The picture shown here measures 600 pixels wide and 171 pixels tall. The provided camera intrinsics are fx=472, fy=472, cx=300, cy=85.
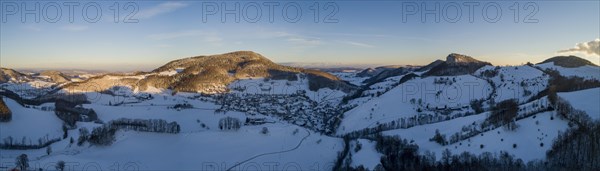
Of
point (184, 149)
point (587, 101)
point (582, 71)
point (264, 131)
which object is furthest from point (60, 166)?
point (582, 71)

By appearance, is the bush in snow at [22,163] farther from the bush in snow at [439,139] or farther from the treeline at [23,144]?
the bush in snow at [439,139]

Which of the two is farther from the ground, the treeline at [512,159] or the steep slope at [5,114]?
the steep slope at [5,114]

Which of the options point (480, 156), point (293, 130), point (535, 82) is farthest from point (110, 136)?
point (535, 82)

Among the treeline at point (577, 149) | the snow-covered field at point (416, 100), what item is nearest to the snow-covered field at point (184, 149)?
the snow-covered field at point (416, 100)

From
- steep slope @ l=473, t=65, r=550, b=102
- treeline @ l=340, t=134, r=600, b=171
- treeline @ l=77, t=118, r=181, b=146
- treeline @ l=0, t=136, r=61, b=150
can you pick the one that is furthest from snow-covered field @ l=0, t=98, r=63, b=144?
steep slope @ l=473, t=65, r=550, b=102

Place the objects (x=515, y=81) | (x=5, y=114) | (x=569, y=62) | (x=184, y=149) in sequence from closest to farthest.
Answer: (x=184, y=149) < (x=5, y=114) < (x=515, y=81) < (x=569, y=62)

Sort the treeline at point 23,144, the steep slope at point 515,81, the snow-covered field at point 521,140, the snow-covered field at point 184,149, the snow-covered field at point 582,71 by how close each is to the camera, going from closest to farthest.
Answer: the snow-covered field at point 521,140
the snow-covered field at point 184,149
the treeline at point 23,144
the steep slope at point 515,81
the snow-covered field at point 582,71

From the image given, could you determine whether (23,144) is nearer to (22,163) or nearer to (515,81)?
(22,163)

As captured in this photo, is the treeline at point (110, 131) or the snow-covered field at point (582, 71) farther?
the snow-covered field at point (582, 71)
